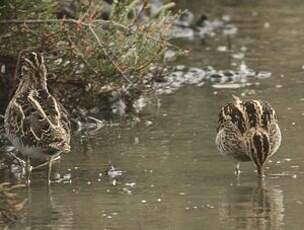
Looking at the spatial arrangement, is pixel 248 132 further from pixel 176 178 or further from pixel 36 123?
pixel 36 123

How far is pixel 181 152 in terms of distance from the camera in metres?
11.6

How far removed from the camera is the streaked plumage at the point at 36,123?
1018cm

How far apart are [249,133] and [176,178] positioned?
0.84 meters

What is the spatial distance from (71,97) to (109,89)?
0.45 m

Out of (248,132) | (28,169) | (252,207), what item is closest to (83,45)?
(28,169)

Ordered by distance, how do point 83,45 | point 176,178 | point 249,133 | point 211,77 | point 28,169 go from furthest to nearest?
point 211,77 < point 83,45 < point 249,133 < point 28,169 < point 176,178

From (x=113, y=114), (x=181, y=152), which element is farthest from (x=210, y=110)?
(x=181, y=152)

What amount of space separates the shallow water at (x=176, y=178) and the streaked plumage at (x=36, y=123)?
1.15 feet

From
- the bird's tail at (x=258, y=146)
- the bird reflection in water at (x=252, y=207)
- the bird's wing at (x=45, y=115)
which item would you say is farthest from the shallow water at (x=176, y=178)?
the bird's wing at (x=45, y=115)

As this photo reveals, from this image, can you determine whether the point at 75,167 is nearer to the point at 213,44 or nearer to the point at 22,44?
the point at 22,44

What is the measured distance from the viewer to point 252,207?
9.47 meters

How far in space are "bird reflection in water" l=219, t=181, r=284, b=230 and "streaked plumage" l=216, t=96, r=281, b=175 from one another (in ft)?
1.20

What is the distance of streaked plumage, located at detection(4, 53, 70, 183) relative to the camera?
10.2 metres

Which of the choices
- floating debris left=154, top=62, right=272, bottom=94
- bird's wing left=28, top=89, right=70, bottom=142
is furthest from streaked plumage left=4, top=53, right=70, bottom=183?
floating debris left=154, top=62, right=272, bottom=94
